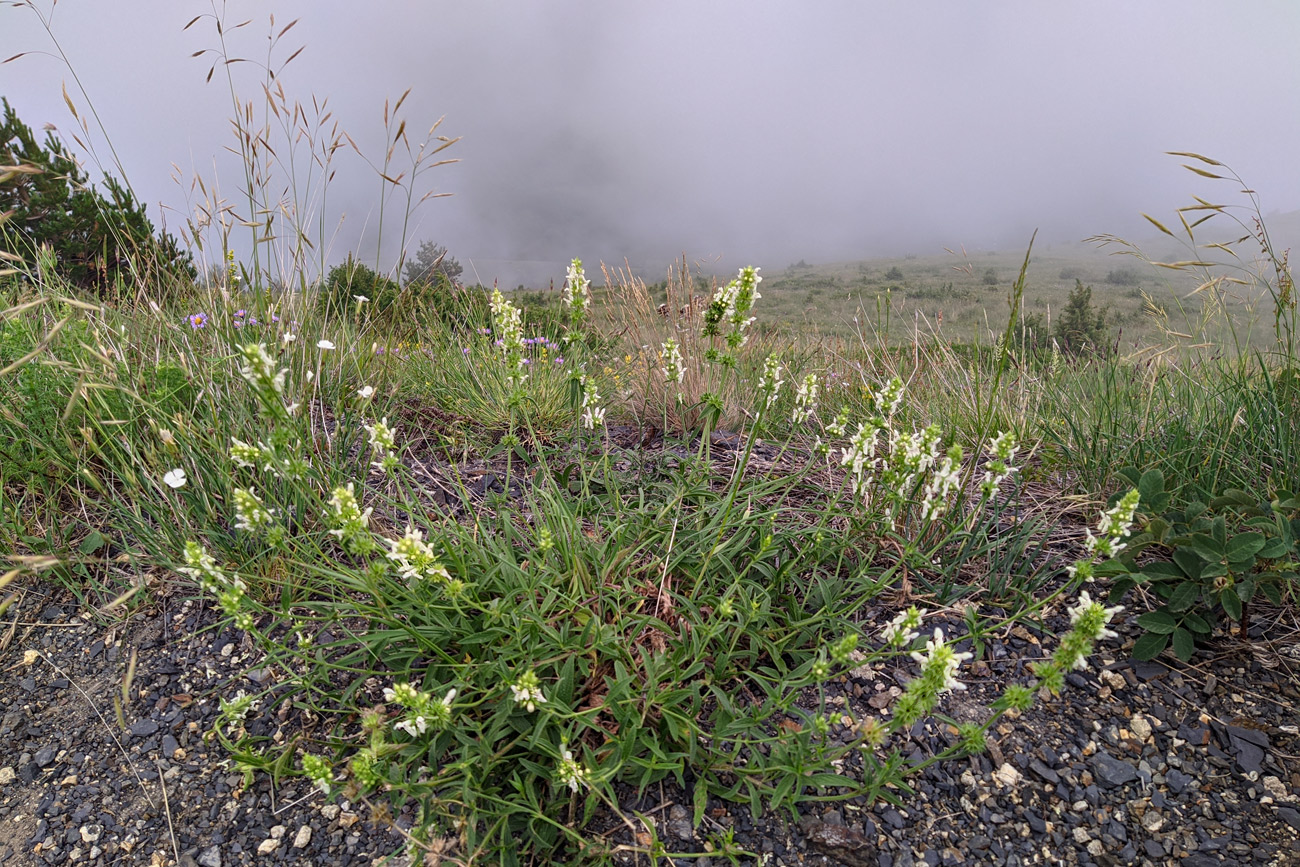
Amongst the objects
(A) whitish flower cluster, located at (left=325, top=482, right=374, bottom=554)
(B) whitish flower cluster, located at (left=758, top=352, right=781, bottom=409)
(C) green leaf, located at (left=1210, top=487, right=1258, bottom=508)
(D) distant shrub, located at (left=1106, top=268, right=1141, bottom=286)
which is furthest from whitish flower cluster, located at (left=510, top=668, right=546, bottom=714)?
(D) distant shrub, located at (left=1106, top=268, right=1141, bottom=286)

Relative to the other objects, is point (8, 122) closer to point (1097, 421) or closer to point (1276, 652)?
point (1097, 421)

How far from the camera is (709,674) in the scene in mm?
2086

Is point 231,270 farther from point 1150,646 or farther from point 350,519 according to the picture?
point 1150,646

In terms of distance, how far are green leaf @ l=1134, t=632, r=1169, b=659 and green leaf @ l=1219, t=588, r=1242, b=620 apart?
20 centimetres

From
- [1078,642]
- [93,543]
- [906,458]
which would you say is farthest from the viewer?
[93,543]

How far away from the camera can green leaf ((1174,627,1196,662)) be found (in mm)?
2236

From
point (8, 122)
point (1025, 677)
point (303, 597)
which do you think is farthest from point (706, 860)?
point (8, 122)

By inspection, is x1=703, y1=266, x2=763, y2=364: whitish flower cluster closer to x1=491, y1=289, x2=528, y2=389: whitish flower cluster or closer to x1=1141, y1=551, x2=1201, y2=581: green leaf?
x1=491, y1=289, x2=528, y2=389: whitish flower cluster

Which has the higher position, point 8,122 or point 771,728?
point 8,122

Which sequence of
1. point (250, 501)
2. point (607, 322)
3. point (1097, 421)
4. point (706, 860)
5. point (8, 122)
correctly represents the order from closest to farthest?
point (250, 501)
point (706, 860)
point (1097, 421)
point (607, 322)
point (8, 122)

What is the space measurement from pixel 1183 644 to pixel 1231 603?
0.67 ft

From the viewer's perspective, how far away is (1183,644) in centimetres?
225

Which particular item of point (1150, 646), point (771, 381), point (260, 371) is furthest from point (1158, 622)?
point (260, 371)

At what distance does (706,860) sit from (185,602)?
7.61 feet
